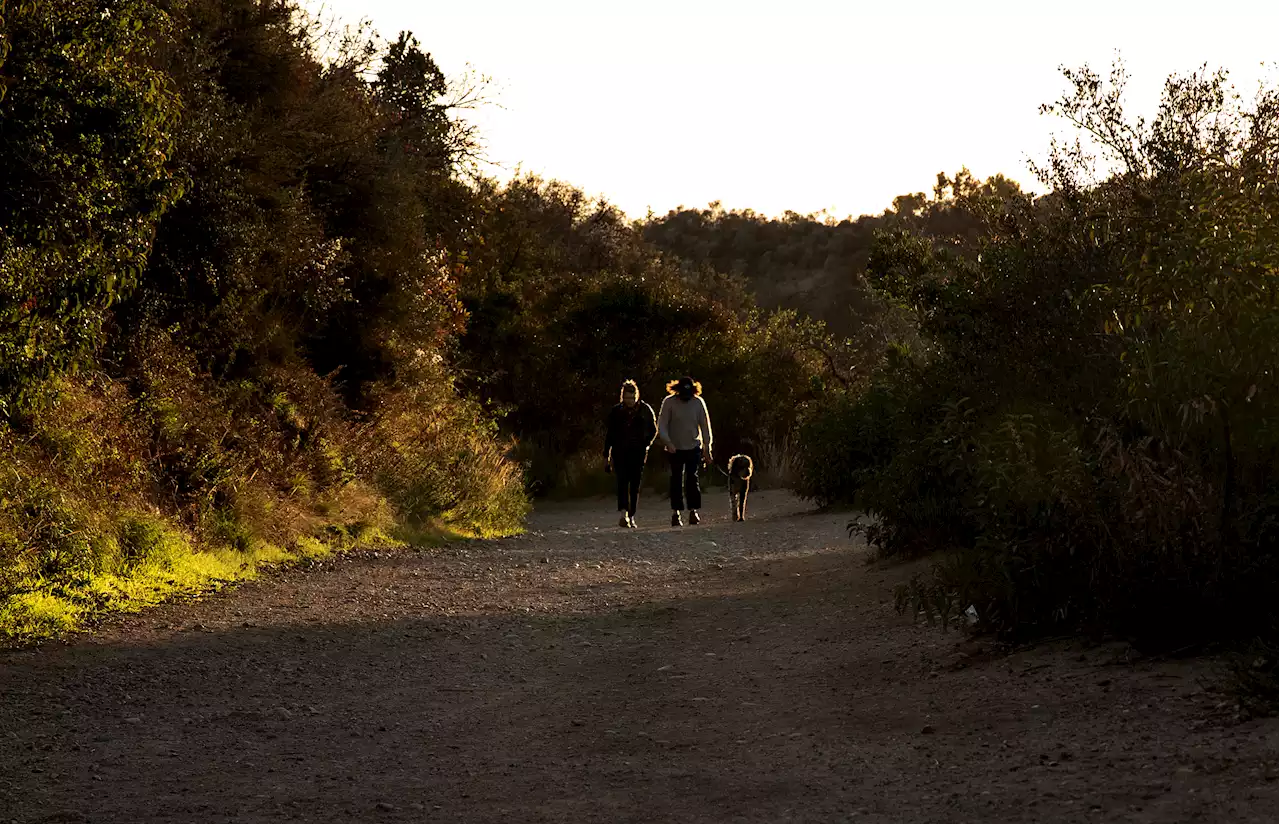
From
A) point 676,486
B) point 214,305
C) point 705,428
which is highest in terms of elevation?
point 214,305

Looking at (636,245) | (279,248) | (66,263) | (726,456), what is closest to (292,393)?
(279,248)

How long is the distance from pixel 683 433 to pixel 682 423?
5.5 inches

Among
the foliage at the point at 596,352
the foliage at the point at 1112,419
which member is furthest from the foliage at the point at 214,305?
the foliage at the point at 596,352

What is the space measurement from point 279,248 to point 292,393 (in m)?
1.89

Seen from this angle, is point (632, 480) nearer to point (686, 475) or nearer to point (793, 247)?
point (686, 475)

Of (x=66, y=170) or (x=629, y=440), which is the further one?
(x=629, y=440)

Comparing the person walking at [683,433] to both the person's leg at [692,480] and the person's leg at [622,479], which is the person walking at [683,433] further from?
the person's leg at [622,479]

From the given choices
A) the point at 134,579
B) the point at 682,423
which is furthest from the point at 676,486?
the point at 134,579

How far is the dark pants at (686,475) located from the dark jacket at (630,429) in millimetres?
485

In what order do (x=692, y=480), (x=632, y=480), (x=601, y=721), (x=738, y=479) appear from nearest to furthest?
(x=601, y=721)
(x=632, y=480)
(x=692, y=480)
(x=738, y=479)

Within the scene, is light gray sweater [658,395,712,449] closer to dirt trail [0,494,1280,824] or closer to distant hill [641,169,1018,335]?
dirt trail [0,494,1280,824]

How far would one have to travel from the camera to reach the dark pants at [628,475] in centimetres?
1975

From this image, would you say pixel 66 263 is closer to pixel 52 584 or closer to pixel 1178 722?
pixel 52 584

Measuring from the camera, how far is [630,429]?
64.3 feet
